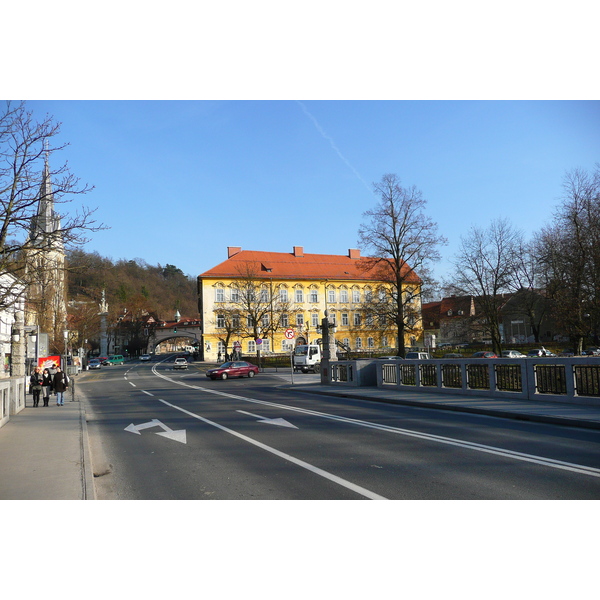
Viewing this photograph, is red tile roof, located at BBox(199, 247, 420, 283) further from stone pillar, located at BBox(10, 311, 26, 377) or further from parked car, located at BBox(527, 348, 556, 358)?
stone pillar, located at BBox(10, 311, 26, 377)

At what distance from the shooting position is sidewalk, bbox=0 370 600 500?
7520mm

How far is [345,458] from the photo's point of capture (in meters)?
9.03

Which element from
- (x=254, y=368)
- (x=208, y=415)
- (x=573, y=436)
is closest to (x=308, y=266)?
(x=254, y=368)

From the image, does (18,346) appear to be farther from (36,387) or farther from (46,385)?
(36,387)

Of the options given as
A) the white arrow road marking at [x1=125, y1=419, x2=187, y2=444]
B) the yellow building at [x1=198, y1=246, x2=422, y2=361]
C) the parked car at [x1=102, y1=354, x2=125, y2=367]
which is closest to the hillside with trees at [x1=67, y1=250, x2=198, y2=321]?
the parked car at [x1=102, y1=354, x2=125, y2=367]

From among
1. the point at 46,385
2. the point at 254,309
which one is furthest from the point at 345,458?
the point at 254,309

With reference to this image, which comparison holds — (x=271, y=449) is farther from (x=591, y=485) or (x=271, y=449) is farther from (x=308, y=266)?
(x=308, y=266)

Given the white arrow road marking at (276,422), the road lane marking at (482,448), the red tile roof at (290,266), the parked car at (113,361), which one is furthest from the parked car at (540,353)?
the parked car at (113,361)

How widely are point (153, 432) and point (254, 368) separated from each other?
29933mm


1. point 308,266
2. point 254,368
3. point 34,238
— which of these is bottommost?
point 254,368

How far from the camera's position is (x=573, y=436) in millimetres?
10609

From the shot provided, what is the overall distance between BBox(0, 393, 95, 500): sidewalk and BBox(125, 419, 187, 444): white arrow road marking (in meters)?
1.26

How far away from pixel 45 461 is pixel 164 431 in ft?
13.5

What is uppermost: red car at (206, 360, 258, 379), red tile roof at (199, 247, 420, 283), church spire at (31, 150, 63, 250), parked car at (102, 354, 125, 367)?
red tile roof at (199, 247, 420, 283)
